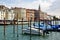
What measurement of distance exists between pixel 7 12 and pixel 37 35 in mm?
68657

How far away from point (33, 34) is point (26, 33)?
4.12 feet

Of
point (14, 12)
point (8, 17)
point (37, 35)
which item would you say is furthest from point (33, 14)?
point (37, 35)

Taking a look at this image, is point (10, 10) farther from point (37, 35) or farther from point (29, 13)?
point (37, 35)

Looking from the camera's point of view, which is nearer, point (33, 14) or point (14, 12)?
point (14, 12)

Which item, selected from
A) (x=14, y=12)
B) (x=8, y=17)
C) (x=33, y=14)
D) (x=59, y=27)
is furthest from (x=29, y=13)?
(x=59, y=27)

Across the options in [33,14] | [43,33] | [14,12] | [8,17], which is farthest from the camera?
[33,14]

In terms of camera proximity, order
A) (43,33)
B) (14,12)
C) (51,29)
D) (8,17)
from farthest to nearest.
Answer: (14,12), (8,17), (51,29), (43,33)

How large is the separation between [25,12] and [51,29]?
69.8 meters

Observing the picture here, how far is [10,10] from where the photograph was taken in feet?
331

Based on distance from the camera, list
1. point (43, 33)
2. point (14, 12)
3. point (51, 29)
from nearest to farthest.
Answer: point (43, 33), point (51, 29), point (14, 12)

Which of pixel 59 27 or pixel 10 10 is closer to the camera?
pixel 59 27

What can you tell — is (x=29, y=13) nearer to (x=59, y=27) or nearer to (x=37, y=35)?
(x=59, y=27)

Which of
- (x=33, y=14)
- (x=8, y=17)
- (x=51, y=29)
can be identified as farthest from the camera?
(x=33, y=14)

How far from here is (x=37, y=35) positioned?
28.8 m
